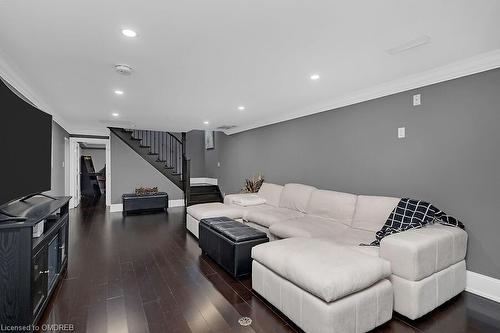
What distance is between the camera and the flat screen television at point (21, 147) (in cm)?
185

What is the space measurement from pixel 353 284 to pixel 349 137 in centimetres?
264

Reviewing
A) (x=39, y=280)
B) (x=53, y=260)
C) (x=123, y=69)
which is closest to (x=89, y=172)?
(x=53, y=260)

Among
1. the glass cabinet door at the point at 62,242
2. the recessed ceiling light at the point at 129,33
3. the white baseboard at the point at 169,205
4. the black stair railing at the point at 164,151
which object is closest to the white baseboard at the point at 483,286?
the recessed ceiling light at the point at 129,33

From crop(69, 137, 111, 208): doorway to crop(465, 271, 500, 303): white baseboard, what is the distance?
25.6ft

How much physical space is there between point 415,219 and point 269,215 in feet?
6.42

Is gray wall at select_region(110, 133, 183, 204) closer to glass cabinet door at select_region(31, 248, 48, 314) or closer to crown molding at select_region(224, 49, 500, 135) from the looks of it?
crown molding at select_region(224, 49, 500, 135)

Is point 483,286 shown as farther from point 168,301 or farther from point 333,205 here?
point 168,301

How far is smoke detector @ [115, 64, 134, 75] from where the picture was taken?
2679mm

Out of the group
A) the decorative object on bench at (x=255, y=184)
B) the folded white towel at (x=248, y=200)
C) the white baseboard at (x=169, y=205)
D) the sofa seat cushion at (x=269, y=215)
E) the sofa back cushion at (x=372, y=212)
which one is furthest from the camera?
the white baseboard at (x=169, y=205)

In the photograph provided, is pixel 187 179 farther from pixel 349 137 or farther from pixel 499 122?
pixel 499 122

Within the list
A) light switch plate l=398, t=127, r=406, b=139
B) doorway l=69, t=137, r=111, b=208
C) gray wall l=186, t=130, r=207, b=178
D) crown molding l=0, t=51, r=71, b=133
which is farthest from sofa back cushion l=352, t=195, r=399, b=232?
gray wall l=186, t=130, r=207, b=178

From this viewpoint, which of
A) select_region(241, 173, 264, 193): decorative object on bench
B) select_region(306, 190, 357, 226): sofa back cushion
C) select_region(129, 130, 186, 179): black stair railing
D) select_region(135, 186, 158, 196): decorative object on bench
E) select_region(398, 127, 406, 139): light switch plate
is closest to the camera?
select_region(398, 127, 406, 139): light switch plate

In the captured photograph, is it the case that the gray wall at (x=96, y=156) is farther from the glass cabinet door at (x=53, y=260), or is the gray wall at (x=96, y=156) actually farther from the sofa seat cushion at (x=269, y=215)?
the glass cabinet door at (x=53, y=260)

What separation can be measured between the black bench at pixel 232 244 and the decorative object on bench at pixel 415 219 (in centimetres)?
133
